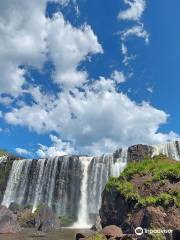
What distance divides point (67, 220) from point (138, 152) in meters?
15.4

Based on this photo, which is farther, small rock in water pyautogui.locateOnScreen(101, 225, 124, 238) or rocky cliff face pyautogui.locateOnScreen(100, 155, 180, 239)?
small rock in water pyautogui.locateOnScreen(101, 225, 124, 238)

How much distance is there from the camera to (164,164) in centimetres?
2808

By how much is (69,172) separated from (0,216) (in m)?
24.3

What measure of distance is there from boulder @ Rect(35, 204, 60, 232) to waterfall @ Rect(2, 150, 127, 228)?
10.7 m

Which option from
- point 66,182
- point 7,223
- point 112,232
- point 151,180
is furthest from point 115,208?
point 66,182

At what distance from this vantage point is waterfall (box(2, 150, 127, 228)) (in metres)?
59.1

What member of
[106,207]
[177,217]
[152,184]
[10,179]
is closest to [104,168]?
[10,179]

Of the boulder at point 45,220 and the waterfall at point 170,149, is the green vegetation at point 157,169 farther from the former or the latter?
the waterfall at point 170,149

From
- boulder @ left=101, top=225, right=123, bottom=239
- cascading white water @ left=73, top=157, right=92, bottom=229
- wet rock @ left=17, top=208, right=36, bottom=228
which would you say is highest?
cascading white water @ left=73, top=157, right=92, bottom=229

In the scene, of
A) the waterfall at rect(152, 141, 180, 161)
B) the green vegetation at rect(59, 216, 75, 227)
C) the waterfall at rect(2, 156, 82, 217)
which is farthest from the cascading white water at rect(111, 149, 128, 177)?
the green vegetation at rect(59, 216, 75, 227)

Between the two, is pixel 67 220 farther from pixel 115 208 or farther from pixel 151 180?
pixel 151 180

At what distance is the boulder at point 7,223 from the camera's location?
38.9 metres

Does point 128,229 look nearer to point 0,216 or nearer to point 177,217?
point 177,217

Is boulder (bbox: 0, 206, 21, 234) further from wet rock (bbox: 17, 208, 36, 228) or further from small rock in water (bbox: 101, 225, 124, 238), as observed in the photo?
small rock in water (bbox: 101, 225, 124, 238)
